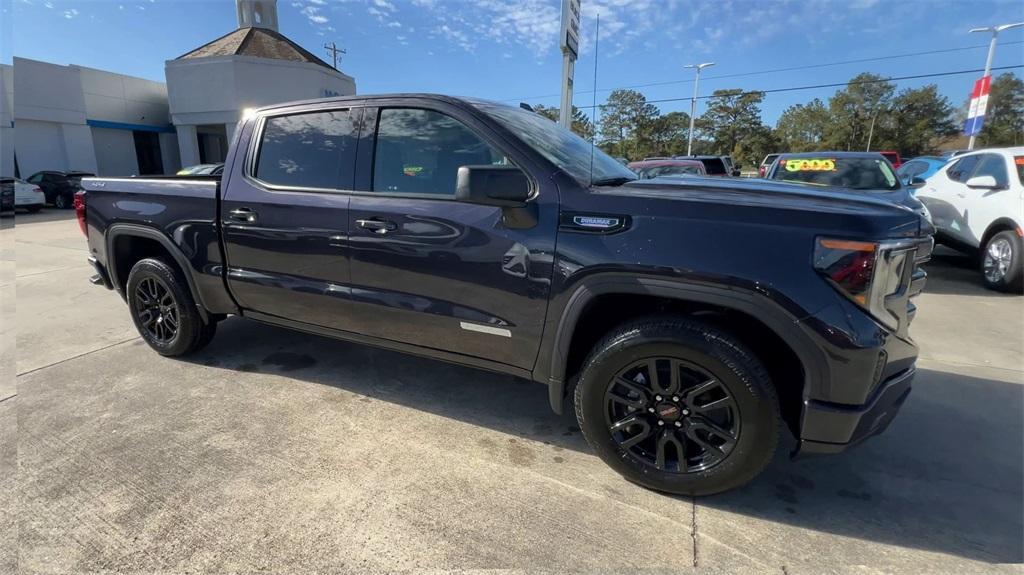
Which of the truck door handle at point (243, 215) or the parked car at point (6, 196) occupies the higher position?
the truck door handle at point (243, 215)

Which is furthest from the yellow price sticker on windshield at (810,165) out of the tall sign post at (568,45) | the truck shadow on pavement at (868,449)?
the truck shadow on pavement at (868,449)

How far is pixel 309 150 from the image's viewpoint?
10.6 ft

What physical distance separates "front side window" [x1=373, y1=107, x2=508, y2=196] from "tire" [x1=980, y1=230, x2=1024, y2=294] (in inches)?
261

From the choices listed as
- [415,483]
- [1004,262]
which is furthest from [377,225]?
[1004,262]

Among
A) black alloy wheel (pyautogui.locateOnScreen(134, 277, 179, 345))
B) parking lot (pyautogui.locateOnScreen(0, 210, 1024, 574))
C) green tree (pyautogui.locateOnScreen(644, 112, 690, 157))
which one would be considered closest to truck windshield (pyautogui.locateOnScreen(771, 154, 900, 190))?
parking lot (pyautogui.locateOnScreen(0, 210, 1024, 574))

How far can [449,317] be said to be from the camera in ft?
9.11

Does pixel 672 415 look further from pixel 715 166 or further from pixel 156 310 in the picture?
pixel 715 166

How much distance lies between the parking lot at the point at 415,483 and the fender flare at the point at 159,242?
0.57 meters

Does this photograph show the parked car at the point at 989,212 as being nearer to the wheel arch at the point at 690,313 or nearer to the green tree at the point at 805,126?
the wheel arch at the point at 690,313

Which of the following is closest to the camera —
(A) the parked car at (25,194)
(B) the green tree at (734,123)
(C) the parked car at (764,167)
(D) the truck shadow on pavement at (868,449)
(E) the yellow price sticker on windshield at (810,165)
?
(D) the truck shadow on pavement at (868,449)

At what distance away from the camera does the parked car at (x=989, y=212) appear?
6.02m

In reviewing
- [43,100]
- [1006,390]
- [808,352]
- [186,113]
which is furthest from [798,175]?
[43,100]

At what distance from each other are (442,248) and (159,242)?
2.49 meters

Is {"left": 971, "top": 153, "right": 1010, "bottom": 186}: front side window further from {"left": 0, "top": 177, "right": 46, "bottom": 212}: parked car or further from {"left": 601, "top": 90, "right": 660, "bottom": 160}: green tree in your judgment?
{"left": 601, "top": 90, "right": 660, "bottom": 160}: green tree
